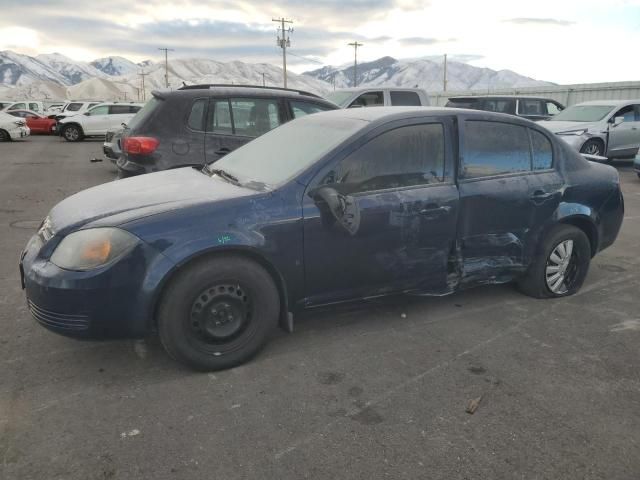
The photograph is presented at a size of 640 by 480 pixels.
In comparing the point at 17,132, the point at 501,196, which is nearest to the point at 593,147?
the point at 501,196

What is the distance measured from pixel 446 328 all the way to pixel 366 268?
2.77ft

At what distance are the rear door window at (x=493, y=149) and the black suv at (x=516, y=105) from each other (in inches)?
452

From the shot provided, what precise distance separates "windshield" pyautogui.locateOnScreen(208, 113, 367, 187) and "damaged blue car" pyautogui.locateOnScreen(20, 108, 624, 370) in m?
0.01

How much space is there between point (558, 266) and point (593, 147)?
10.2 meters

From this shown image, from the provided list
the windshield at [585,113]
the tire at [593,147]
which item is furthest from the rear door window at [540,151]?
the windshield at [585,113]

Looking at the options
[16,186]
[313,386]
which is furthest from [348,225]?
[16,186]

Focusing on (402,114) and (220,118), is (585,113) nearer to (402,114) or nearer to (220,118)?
(220,118)

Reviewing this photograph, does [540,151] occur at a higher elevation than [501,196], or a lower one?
higher

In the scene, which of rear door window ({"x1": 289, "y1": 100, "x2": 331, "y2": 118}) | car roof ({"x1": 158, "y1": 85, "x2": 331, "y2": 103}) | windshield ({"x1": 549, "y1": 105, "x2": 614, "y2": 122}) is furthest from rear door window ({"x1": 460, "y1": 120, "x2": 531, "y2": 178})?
windshield ({"x1": 549, "y1": 105, "x2": 614, "y2": 122})

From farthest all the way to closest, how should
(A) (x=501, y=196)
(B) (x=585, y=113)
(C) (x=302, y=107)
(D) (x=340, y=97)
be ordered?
(B) (x=585, y=113) < (D) (x=340, y=97) < (C) (x=302, y=107) < (A) (x=501, y=196)

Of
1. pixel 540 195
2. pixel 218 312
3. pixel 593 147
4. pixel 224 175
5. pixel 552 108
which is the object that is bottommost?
pixel 218 312

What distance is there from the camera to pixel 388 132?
356cm

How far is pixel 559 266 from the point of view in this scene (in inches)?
173

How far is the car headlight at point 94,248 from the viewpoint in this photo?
112 inches
